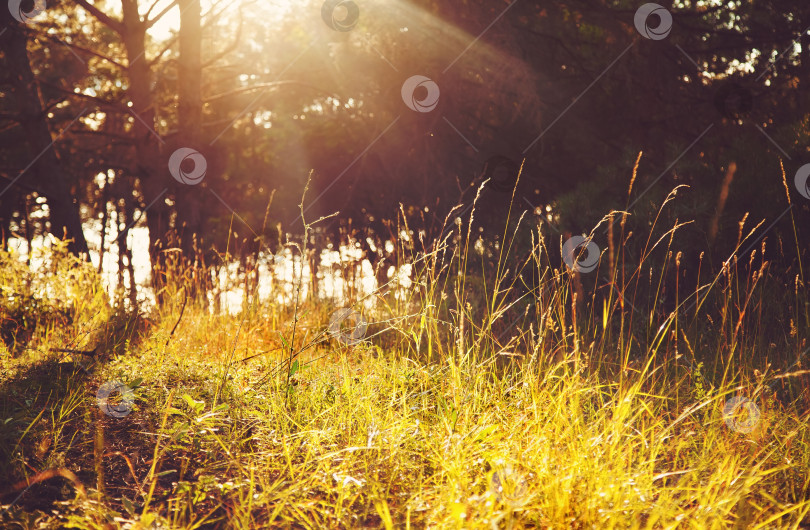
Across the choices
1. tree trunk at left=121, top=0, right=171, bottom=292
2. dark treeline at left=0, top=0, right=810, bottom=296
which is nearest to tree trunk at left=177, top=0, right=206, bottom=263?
dark treeline at left=0, top=0, right=810, bottom=296

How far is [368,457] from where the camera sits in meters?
2.20

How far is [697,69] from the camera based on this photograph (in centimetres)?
796

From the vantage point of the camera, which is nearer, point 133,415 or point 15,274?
point 133,415

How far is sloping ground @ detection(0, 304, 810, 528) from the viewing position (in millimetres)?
1749

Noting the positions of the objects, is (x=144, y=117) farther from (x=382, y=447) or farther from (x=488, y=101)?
(x=382, y=447)

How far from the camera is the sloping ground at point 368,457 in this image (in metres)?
1.75

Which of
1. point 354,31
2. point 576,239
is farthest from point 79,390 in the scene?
point 354,31

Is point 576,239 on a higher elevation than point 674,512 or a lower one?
higher

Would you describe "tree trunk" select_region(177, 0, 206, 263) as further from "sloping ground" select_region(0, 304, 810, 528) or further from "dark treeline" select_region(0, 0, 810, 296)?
"sloping ground" select_region(0, 304, 810, 528)

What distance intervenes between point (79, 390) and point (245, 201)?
9964 mm

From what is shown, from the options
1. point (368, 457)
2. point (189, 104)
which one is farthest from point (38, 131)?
point (368, 457)

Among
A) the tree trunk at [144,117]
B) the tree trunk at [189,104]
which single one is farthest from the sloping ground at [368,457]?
the tree trunk at [144,117]

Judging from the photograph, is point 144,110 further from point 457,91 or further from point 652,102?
point 652,102

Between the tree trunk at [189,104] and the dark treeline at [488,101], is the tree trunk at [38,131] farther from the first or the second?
the tree trunk at [189,104]
